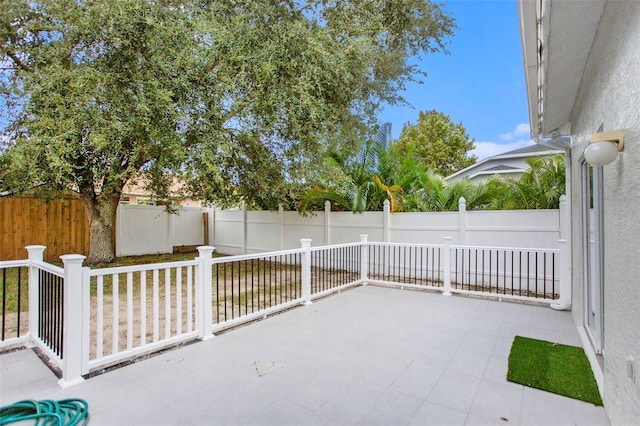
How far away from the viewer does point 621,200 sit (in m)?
1.88

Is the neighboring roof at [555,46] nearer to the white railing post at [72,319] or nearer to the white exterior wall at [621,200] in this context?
the white exterior wall at [621,200]

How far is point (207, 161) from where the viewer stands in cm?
586

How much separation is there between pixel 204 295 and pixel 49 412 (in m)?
1.52

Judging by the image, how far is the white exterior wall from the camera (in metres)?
1.62

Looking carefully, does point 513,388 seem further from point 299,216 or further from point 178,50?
point 299,216

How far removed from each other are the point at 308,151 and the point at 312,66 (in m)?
1.64

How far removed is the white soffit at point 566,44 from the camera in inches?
74.5

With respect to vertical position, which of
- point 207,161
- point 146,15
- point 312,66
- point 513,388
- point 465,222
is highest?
point 146,15

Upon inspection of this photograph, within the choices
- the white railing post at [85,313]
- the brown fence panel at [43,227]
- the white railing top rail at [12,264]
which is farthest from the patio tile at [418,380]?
the brown fence panel at [43,227]

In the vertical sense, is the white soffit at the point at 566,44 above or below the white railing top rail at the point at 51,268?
above

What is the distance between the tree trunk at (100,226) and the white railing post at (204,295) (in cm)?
569

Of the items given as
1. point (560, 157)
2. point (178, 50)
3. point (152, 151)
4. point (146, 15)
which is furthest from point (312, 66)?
point (560, 157)

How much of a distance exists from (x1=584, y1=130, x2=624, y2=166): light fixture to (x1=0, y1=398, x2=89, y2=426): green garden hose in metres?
3.35

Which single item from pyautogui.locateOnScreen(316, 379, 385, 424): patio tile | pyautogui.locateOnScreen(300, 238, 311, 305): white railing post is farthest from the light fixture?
pyautogui.locateOnScreen(300, 238, 311, 305): white railing post
